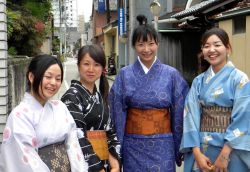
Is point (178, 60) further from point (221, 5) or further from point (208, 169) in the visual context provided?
point (208, 169)

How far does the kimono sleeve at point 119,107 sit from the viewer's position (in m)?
3.46

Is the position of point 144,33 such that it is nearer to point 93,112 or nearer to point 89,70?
point 89,70

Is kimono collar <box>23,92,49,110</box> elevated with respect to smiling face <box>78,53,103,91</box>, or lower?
lower

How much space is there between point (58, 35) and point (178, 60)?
2821cm

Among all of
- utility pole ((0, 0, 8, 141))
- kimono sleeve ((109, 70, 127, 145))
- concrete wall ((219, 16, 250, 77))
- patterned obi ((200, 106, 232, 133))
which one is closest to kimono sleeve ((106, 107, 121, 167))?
kimono sleeve ((109, 70, 127, 145))

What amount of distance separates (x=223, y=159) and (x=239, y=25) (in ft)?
22.4

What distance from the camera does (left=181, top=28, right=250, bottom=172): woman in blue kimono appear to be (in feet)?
9.62

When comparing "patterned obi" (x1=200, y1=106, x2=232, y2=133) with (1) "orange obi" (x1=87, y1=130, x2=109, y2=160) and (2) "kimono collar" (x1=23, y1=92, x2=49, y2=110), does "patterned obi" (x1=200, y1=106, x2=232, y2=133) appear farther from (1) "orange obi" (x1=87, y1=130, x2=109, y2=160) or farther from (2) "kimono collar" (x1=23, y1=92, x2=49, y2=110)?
(2) "kimono collar" (x1=23, y1=92, x2=49, y2=110)

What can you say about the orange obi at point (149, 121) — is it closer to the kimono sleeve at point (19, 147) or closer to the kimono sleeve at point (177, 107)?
the kimono sleeve at point (177, 107)

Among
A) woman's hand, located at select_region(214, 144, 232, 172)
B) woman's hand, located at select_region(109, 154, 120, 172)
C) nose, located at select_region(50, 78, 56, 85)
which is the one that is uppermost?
nose, located at select_region(50, 78, 56, 85)

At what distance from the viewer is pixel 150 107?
133 inches

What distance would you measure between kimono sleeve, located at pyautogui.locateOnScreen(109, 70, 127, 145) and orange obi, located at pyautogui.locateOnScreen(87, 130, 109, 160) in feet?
0.96

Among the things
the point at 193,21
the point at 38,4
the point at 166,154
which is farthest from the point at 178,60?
the point at 166,154

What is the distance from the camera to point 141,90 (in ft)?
11.2
